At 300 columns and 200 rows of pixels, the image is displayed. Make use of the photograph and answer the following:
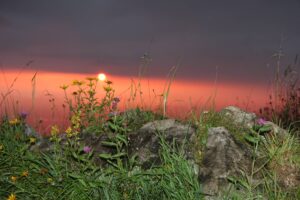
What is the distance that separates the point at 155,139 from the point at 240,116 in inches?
48.2

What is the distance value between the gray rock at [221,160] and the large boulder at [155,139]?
0.65 feet

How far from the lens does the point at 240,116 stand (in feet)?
18.0

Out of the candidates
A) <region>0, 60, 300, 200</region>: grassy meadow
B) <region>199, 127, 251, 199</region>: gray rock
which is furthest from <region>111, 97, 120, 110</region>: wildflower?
<region>199, 127, 251, 199</region>: gray rock

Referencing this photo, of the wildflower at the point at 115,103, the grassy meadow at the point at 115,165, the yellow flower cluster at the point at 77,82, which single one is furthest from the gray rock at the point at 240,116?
the yellow flower cluster at the point at 77,82

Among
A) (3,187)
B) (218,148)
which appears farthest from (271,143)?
(3,187)

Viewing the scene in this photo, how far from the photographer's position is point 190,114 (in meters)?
5.47

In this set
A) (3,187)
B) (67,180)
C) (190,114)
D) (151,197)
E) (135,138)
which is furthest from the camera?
(190,114)

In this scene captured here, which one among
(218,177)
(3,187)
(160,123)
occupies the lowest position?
(3,187)

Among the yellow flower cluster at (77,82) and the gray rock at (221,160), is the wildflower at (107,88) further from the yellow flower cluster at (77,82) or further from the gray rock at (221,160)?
the gray rock at (221,160)

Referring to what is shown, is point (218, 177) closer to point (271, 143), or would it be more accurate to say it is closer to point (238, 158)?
point (238, 158)

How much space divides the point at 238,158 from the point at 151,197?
1.20 metres

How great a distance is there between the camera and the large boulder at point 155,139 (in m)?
4.65

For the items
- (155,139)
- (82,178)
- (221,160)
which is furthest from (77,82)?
(221,160)

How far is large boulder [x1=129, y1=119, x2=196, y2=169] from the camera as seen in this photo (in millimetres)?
4652
